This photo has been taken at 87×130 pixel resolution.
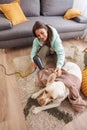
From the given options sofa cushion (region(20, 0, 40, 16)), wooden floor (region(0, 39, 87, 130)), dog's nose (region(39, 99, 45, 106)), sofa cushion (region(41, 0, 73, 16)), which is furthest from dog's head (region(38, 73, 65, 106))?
sofa cushion (region(41, 0, 73, 16))

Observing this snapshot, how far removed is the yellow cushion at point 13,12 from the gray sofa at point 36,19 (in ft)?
0.25

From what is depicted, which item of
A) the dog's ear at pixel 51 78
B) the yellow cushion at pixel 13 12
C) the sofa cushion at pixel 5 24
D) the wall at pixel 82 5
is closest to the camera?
the dog's ear at pixel 51 78

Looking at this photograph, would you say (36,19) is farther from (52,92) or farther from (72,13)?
(52,92)

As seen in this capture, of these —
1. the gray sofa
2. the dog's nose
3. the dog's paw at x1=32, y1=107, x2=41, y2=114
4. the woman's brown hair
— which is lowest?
the dog's paw at x1=32, y1=107, x2=41, y2=114

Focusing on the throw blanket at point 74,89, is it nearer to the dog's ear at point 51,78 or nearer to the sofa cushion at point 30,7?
the dog's ear at point 51,78

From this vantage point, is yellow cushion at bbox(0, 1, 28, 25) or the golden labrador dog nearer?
the golden labrador dog

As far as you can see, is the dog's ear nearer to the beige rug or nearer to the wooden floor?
the beige rug

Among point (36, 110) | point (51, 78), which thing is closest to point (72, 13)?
point (51, 78)

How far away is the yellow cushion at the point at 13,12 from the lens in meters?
2.43

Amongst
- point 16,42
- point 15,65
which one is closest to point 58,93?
point 15,65

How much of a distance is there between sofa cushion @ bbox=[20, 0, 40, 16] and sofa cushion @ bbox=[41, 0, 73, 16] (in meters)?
0.13

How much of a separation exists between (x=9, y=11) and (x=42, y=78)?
4.25 feet

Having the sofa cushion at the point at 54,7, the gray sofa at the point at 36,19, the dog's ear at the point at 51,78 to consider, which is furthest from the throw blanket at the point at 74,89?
the sofa cushion at the point at 54,7

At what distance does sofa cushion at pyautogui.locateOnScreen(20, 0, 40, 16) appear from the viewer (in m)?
2.69
